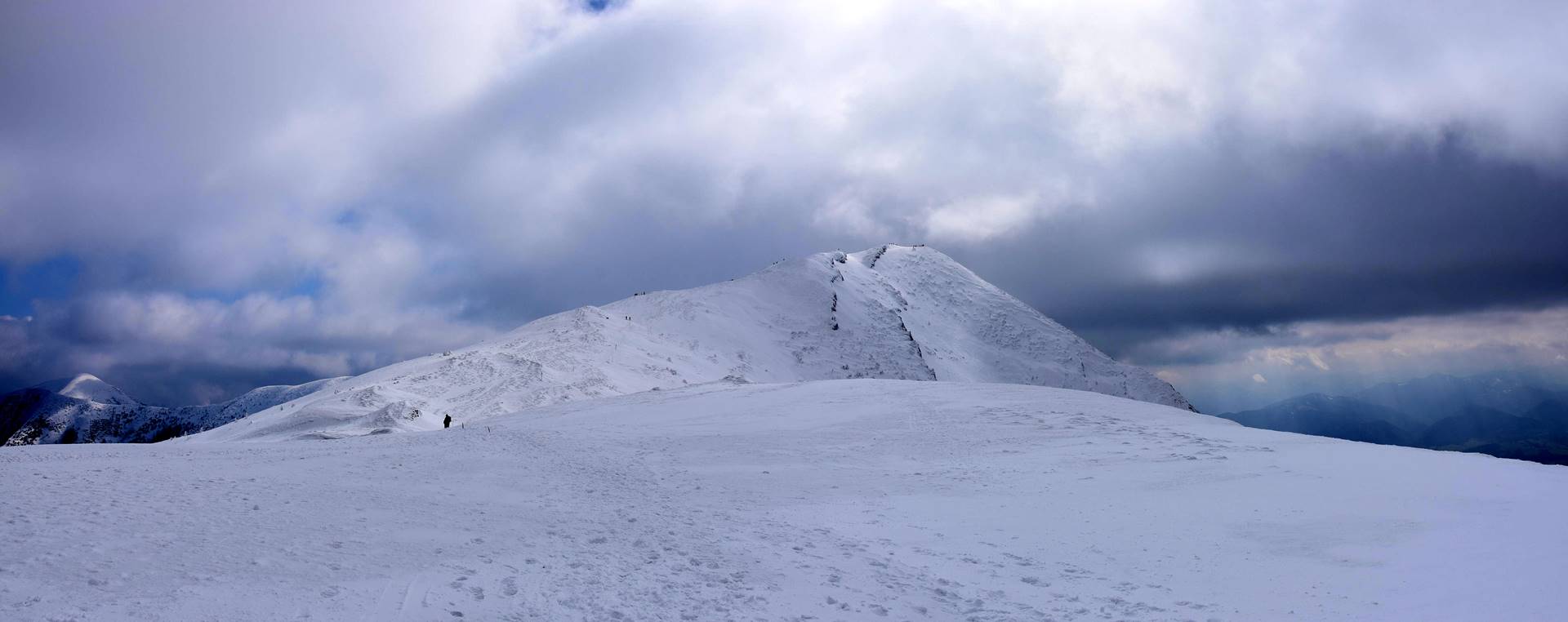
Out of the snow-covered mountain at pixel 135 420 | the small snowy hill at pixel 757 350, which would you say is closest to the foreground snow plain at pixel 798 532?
the small snowy hill at pixel 757 350

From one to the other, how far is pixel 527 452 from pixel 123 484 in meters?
8.28

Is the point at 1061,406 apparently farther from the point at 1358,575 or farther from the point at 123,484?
the point at 123,484

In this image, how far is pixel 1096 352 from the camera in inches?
4122

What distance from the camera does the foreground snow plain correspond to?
31.0 feet

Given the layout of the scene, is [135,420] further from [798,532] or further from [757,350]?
[798,532]

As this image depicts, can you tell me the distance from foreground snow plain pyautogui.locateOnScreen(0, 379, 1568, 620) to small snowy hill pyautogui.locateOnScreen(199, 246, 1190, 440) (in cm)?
2540

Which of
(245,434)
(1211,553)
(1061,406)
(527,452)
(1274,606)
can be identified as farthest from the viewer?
(245,434)

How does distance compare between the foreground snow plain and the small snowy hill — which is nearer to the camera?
the foreground snow plain

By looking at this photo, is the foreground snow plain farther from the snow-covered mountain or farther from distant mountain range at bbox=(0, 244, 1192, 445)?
the snow-covered mountain

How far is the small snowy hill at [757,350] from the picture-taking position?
153 feet

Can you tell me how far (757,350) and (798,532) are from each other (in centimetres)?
6768

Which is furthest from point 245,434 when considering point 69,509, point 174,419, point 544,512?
point 174,419

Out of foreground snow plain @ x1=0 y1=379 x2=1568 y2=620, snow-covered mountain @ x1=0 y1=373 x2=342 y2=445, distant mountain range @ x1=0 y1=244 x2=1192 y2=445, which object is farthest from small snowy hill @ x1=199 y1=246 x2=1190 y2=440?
snow-covered mountain @ x1=0 y1=373 x2=342 y2=445

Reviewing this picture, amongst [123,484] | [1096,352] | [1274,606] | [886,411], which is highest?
[1096,352]
